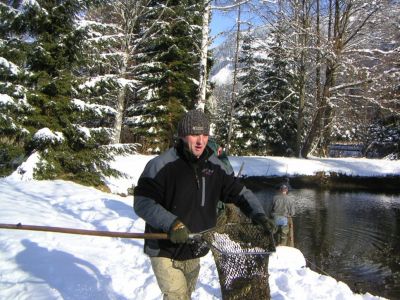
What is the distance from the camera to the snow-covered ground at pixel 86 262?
16.4ft

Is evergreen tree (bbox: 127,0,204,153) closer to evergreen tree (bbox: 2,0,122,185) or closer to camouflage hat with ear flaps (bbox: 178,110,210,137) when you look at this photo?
evergreen tree (bbox: 2,0,122,185)

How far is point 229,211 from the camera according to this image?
906cm

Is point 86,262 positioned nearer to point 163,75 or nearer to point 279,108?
point 163,75

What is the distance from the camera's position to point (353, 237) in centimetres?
1244

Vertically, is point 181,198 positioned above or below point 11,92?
below

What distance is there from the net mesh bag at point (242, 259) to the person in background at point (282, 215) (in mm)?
5611

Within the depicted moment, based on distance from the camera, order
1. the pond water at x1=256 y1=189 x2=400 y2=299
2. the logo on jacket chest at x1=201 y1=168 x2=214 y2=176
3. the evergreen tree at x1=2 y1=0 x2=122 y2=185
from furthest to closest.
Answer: the evergreen tree at x1=2 y1=0 x2=122 y2=185
the pond water at x1=256 y1=189 x2=400 y2=299
the logo on jacket chest at x1=201 y1=168 x2=214 y2=176

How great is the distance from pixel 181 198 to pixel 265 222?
0.65 metres

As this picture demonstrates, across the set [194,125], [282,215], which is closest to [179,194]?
[194,125]

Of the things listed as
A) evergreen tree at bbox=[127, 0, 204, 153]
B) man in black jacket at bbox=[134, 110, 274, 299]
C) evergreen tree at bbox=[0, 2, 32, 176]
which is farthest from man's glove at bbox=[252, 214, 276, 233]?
evergreen tree at bbox=[127, 0, 204, 153]

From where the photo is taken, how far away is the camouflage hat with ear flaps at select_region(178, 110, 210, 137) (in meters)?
3.14

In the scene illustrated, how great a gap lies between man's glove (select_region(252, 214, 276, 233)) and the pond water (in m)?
4.63

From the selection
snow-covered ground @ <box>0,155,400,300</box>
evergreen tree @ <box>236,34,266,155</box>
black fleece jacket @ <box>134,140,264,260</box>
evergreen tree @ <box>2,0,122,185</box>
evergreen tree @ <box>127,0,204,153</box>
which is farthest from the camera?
evergreen tree @ <box>236,34,266,155</box>

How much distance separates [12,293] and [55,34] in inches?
338
